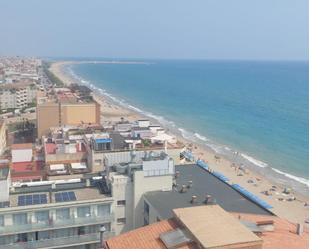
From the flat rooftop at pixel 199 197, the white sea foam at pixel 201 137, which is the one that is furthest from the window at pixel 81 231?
the white sea foam at pixel 201 137

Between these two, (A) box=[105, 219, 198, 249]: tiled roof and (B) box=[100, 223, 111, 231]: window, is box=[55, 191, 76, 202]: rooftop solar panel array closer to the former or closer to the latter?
(B) box=[100, 223, 111, 231]: window

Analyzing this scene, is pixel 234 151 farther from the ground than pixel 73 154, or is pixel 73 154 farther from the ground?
pixel 73 154

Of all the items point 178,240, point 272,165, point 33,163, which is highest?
point 178,240

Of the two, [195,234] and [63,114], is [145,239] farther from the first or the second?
[63,114]

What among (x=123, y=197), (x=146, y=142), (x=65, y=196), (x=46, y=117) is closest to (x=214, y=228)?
(x=123, y=197)

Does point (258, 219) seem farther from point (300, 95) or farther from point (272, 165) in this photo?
point (300, 95)

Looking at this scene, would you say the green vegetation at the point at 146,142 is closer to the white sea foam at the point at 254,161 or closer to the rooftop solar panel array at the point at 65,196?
the rooftop solar panel array at the point at 65,196

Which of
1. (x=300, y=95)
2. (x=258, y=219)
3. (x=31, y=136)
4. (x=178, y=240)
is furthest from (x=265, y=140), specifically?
(x=300, y=95)
